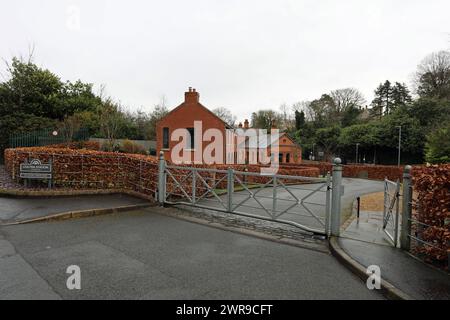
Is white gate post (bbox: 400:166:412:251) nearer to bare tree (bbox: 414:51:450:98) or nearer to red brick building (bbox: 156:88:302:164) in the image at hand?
red brick building (bbox: 156:88:302:164)

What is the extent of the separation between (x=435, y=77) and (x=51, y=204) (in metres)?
52.2

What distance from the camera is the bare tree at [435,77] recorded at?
134 ft

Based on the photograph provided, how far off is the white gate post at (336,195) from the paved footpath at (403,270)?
1.34 feet

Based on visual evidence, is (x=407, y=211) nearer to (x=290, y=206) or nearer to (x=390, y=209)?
(x=390, y=209)

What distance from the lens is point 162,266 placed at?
4117mm

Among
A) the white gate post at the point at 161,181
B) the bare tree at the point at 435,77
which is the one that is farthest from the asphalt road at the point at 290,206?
the bare tree at the point at 435,77

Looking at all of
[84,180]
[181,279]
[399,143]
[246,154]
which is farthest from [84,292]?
[399,143]

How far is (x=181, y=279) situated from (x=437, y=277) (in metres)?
3.39

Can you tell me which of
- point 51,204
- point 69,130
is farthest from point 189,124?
point 51,204

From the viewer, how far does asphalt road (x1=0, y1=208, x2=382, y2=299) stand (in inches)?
133

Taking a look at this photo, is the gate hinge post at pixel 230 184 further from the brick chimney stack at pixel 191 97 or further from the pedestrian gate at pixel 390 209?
the brick chimney stack at pixel 191 97

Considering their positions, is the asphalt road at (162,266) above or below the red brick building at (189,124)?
below

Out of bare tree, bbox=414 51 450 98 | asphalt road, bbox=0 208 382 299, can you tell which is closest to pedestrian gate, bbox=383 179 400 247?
asphalt road, bbox=0 208 382 299
